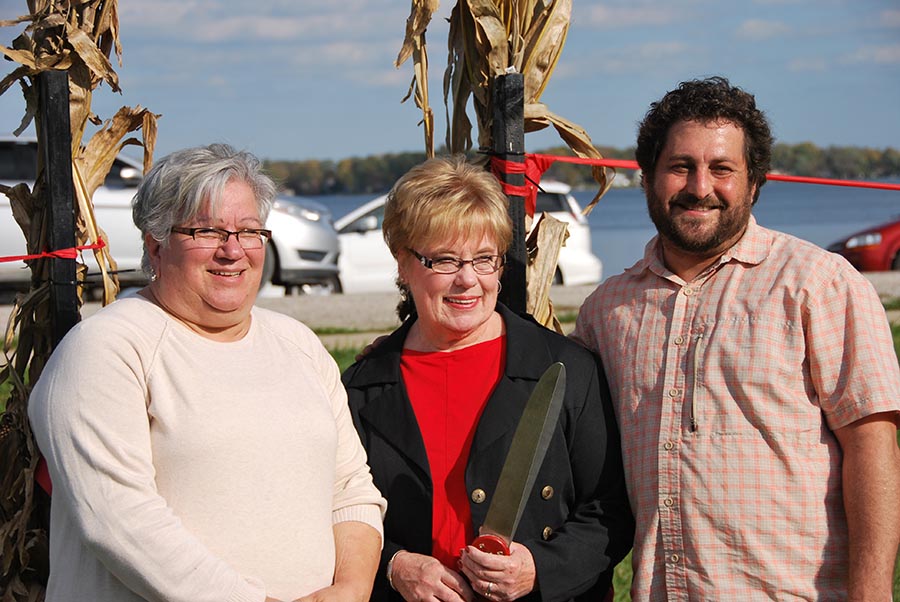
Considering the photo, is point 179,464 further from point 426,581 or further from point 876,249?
point 876,249

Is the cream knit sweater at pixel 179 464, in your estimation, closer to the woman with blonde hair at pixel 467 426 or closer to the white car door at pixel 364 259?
the woman with blonde hair at pixel 467 426

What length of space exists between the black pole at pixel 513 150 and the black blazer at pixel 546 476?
505mm

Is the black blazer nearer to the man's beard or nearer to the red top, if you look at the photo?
the red top

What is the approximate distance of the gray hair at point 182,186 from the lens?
2.55 m

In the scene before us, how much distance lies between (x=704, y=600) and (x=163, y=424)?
4.49 ft

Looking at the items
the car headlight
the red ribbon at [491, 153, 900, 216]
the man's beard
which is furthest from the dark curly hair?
the car headlight

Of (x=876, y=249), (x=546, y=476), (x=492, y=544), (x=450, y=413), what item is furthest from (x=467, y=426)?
(x=876, y=249)

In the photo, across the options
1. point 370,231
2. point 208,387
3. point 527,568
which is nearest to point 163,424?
point 208,387

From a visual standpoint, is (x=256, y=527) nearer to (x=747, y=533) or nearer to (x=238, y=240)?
(x=238, y=240)

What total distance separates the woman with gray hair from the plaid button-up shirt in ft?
2.51

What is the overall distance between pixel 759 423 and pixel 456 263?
2.85 feet

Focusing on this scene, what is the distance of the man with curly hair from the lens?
2.59 meters

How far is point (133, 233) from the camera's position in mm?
11453

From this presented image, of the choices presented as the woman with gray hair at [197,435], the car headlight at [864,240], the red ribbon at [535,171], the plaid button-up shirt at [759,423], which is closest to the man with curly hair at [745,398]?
the plaid button-up shirt at [759,423]
